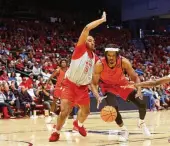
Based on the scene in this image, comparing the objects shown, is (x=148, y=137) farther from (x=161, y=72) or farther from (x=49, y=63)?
(x=161, y=72)

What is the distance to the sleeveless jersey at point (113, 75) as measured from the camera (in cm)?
877

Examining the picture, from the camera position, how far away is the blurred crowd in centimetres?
1853

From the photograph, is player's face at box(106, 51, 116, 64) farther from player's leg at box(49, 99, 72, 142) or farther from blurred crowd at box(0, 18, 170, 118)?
blurred crowd at box(0, 18, 170, 118)

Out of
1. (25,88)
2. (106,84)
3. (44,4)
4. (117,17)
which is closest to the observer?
(106,84)

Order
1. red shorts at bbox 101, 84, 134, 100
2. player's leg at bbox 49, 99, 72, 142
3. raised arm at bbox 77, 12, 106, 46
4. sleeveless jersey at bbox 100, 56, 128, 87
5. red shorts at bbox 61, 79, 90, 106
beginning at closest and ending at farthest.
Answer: raised arm at bbox 77, 12, 106, 46
player's leg at bbox 49, 99, 72, 142
red shorts at bbox 61, 79, 90, 106
sleeveless jersey at bbox 100, 56, 128, 87
red shorts at bbox 101, 84, 134, 100

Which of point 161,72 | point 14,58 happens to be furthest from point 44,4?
point 14,58

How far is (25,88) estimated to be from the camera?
18.9 metres

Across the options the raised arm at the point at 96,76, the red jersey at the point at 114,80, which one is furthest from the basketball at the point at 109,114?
the red jersey at the point at 114,80

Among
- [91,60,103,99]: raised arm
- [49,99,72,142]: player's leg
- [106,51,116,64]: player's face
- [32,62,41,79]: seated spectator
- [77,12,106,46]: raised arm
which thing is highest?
[77,12,106,46]: raised arm

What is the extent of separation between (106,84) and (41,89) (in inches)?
410

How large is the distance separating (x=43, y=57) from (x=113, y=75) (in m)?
16.5

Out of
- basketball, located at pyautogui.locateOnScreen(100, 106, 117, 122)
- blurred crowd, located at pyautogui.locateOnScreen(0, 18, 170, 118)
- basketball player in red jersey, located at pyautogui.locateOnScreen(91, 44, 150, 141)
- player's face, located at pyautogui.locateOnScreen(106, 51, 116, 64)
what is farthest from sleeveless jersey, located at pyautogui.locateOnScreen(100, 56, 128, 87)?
blurred crowd, located at pyautogui.locateOnScreen(0, 18, 170, 118)

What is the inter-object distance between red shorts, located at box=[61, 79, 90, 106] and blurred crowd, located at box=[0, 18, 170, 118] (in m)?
6.17

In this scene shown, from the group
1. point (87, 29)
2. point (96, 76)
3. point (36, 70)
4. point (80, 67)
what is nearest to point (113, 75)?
point (96, 76)
